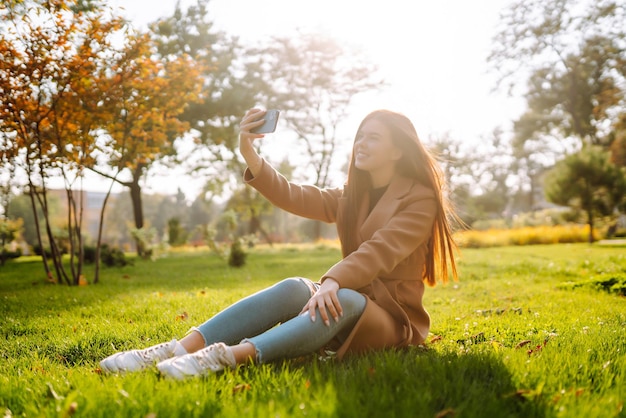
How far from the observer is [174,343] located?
248 cm

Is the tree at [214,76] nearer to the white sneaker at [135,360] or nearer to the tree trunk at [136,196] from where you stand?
the tree trunk at [136,196]

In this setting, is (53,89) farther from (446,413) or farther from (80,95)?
(446,413)

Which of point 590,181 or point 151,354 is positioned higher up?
point 590,181

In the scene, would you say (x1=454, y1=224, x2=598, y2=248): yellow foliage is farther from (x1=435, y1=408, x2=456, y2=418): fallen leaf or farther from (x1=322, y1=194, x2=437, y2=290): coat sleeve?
(x1=435, y1=408, x2=456, y2=418): fallen leaf

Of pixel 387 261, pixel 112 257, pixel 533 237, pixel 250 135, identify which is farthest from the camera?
pixel 533 237

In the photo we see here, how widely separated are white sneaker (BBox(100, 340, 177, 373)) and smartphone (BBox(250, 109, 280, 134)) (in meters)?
1.31

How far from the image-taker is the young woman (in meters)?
2.39

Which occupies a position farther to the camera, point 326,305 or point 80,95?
point 80,95

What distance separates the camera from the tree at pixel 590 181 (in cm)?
1653

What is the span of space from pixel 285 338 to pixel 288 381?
0.88 feet

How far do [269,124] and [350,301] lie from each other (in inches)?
45.2

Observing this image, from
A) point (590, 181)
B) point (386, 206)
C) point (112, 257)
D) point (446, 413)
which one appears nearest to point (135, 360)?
point (446, 413)

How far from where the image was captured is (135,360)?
7.80 ft

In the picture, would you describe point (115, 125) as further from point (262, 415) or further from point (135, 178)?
point (135, 178)
